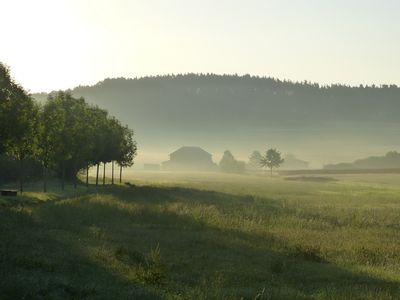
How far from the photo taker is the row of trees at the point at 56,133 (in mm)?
48531

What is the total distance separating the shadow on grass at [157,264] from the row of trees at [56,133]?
1981cm

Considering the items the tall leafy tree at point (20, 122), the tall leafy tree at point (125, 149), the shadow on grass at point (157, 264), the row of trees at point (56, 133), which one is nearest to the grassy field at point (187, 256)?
the shadow on grass at point (157, 264)

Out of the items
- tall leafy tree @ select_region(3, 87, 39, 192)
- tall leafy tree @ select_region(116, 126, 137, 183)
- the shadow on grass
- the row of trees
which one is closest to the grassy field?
the shadow on grass

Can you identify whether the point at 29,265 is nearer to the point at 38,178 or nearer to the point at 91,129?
the point at 91,129

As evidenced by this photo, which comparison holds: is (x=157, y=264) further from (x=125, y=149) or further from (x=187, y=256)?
(x=125, y=149)

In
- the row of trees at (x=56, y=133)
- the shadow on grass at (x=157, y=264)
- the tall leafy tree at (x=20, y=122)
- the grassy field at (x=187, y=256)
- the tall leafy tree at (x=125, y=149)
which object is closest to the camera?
the shadow on grass at (x=157, y=264)

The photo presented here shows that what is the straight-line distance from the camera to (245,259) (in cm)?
2062

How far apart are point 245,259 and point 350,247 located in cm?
717

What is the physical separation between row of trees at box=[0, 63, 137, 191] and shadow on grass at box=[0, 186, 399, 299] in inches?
780

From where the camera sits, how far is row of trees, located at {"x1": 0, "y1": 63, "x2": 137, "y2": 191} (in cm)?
4853

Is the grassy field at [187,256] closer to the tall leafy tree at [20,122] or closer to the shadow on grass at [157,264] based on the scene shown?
the shadow on grass at [157,264]

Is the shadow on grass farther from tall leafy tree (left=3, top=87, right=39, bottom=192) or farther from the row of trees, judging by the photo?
the row of trees

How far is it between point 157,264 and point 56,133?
47.7 meters

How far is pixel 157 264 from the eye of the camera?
55.6 feet
